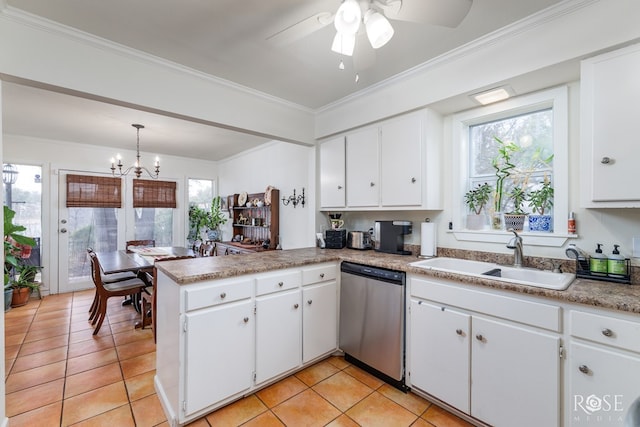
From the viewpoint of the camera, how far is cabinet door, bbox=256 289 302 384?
2037mm

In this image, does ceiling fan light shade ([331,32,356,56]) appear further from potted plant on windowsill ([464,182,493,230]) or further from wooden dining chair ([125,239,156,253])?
wooden dining chair ([125,239,156,253])

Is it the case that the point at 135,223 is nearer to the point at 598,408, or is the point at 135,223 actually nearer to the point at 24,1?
the point at 24,1

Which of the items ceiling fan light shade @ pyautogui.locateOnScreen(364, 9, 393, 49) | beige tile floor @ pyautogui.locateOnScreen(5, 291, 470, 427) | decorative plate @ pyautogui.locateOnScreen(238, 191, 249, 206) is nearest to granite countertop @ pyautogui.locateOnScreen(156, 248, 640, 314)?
beige tile floor @ pyautogui.locateOnScreen(5, 291, 470, 427)

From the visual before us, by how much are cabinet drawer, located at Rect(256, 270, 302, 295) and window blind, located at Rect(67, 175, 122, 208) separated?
4449 millimetres

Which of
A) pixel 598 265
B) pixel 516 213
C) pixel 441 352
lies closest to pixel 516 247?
pixel 516 213

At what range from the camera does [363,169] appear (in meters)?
2.80

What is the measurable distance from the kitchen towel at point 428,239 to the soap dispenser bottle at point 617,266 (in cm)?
108

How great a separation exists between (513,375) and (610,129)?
145 centimetres

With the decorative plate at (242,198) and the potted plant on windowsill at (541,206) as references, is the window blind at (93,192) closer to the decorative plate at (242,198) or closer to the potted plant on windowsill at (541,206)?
the decorative plate at (242,198)

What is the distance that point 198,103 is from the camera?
234 centimetres

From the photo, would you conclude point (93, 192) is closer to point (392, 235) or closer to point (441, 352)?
point (392, 235)

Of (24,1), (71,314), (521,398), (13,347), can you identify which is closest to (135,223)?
(71,314)

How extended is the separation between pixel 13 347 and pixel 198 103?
2935mm

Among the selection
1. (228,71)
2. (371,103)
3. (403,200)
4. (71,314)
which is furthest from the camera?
(71,314)
